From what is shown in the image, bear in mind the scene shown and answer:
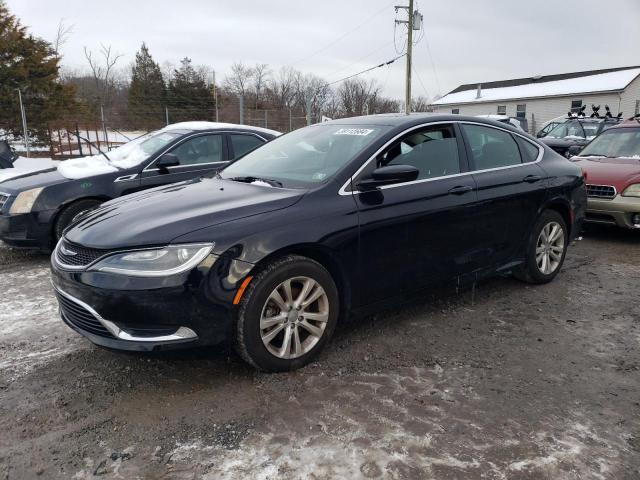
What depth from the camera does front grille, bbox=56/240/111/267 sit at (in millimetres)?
2844

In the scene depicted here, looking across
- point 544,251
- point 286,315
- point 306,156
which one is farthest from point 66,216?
point 544,251

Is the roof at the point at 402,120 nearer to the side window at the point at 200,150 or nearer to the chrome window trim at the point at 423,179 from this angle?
the chrome window trim at the point at 423,179

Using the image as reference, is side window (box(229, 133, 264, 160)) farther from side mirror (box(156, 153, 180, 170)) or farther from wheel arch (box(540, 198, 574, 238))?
wheel arch (box(540, 198, 574, 238))

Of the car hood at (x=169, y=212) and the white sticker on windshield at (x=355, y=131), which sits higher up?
the white sticker on windshield at (x=355, y=131)

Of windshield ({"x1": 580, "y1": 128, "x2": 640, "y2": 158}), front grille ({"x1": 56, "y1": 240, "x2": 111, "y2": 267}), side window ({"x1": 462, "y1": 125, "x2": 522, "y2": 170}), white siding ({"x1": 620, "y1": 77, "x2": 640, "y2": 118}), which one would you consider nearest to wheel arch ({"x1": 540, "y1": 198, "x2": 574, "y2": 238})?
side window ({"x1": 462, "y1": 125, "x2": 522, "y2": 170})

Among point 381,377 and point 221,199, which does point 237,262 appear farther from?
point 381,377

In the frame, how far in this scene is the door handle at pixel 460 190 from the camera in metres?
3.86

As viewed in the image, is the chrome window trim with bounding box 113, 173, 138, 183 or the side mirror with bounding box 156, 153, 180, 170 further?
the chrome window trim with bounding box 113, 173, 138, 183

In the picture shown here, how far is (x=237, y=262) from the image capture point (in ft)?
9.15

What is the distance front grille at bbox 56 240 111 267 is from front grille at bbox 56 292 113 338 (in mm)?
221

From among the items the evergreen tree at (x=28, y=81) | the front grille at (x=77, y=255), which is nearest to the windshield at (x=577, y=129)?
the front grille at (x=77, y=255)

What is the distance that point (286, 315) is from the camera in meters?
3.03

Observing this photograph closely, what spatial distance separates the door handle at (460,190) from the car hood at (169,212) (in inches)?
51.8

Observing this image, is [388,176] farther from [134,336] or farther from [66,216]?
[66,216]
